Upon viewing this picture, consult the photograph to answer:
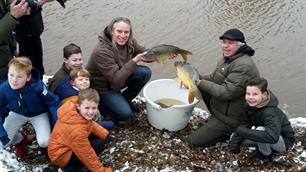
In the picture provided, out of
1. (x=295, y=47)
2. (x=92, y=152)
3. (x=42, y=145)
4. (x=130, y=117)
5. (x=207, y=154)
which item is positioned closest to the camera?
(x=92, y=152)

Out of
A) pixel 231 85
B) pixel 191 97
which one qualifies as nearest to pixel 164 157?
pixel 191 97

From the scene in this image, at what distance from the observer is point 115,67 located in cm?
553

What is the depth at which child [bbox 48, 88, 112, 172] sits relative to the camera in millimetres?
4594

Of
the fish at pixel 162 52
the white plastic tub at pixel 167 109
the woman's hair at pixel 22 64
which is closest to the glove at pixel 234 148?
the white plastic tub at pixel 167 109

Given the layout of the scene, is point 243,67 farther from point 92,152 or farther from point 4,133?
point 4,133

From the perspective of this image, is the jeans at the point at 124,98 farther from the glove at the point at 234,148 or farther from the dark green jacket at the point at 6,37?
the glove at the point at 234,148

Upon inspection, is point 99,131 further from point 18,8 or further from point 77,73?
point 18,8

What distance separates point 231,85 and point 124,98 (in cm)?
164

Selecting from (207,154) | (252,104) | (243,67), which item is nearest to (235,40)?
(243,67)

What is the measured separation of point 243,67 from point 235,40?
339 mm

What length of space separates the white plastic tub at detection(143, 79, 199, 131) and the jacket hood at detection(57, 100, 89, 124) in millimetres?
1247

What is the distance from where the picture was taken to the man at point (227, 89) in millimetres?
5133

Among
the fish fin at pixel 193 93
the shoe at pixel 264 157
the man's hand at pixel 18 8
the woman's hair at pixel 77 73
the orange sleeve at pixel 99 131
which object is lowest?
the shoe at pixel 264 157

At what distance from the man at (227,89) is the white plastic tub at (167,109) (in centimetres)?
27
